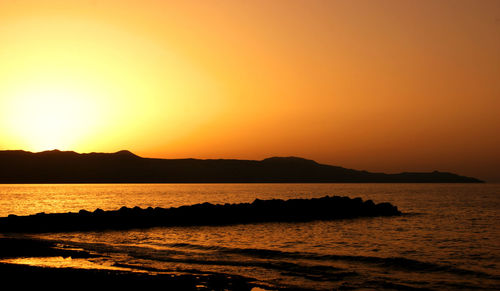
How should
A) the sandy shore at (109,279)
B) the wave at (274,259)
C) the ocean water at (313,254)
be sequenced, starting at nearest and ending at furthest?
the sandy shore at (109,279)
the ocean water at (313,254)
the wave at (274,259)

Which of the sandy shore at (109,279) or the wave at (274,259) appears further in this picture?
the wave at (274,259)

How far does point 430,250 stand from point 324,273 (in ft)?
34.9

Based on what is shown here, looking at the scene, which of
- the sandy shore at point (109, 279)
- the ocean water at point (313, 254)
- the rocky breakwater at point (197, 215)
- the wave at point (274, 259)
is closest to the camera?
the sandy shore at point (109, 279)

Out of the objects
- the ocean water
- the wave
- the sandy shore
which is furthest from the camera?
the wave

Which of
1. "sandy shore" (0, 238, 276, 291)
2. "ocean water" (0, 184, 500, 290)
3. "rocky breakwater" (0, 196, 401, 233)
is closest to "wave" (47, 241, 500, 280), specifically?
"ocean water" (0, 184, 500, 290)

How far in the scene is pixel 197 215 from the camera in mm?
46375

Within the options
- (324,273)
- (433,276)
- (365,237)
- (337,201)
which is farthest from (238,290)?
(337,201)

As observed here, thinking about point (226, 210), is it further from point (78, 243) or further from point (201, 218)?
point (78, 243)

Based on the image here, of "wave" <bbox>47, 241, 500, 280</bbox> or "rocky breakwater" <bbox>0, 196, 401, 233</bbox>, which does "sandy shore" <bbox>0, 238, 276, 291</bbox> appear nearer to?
"wave" <bbox>47, 241, 500, 280</bbox>

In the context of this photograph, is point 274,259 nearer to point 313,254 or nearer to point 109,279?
point 313,254

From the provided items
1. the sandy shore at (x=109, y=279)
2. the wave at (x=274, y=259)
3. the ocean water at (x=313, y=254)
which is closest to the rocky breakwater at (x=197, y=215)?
the ocean water at (x=313, y=254)

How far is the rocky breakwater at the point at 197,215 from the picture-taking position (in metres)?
38.4

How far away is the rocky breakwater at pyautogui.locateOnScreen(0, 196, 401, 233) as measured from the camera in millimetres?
38375

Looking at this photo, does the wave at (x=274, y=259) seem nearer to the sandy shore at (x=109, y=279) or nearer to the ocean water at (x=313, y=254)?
the ocean water at (x=313, y=254)
